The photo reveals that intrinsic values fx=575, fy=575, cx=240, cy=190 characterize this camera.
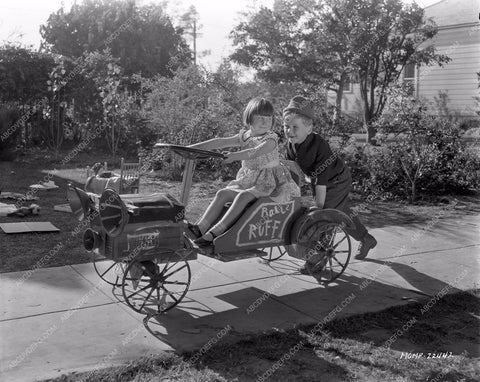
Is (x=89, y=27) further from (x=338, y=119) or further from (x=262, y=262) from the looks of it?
(x=262, y=262)

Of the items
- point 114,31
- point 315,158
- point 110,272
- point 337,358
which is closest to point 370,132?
point 315,158

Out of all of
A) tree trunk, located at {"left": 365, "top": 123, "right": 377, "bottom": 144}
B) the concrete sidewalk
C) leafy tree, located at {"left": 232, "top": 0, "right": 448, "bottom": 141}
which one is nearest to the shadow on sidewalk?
the concrete sidewalk

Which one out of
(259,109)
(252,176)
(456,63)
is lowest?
(252,176)

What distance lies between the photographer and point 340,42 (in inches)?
781

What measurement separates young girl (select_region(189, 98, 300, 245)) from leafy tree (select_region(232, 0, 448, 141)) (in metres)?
13.1

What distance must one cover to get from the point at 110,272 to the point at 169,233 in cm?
127

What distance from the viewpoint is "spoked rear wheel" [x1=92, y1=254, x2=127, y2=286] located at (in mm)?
4598

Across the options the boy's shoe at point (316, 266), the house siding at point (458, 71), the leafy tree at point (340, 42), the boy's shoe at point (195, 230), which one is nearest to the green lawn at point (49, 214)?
the boy's shoe at point (195, 230)

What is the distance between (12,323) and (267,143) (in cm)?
232

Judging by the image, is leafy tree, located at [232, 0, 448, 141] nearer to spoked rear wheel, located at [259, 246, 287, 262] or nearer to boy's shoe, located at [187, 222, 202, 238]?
spoked rear wheel, located at [259, 246, 287, 262]

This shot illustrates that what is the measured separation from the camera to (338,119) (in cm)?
972

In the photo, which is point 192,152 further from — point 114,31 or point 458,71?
point 114,31

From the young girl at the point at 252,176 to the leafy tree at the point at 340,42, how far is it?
13066mm

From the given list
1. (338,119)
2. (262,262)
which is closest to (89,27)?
(338,119)
